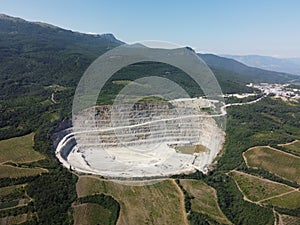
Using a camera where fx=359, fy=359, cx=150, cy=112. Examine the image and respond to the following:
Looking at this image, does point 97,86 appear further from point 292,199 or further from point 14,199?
point 292,199

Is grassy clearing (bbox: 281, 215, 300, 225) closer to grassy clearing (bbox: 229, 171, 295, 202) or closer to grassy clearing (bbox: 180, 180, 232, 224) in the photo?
grassy clearing (bbox: 229, 171, 295, 202)

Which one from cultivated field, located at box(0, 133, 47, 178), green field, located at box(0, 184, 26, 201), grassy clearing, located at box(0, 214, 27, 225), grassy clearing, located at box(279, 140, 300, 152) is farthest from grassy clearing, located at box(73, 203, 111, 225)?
grassy clearing, located at box(279, 140, 300, 152)

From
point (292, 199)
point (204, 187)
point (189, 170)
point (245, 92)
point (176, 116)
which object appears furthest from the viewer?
point (245, 92)

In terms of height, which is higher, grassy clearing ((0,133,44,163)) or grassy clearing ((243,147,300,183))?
grassy clearing ((243,147,300,183))

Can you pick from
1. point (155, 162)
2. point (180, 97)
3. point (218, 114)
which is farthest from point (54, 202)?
point (180, 97)

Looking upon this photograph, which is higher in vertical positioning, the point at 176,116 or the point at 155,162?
the point at 176,116

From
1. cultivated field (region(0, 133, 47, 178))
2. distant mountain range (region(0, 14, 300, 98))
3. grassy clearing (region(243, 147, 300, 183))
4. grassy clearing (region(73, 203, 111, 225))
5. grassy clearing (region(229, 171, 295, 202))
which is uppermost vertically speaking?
distant mountain range (region(0, 14, 300, 98))

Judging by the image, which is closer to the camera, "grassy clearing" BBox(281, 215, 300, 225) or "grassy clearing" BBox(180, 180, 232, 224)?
"grassy clearing" BBox(281, 215, 300, 225)
